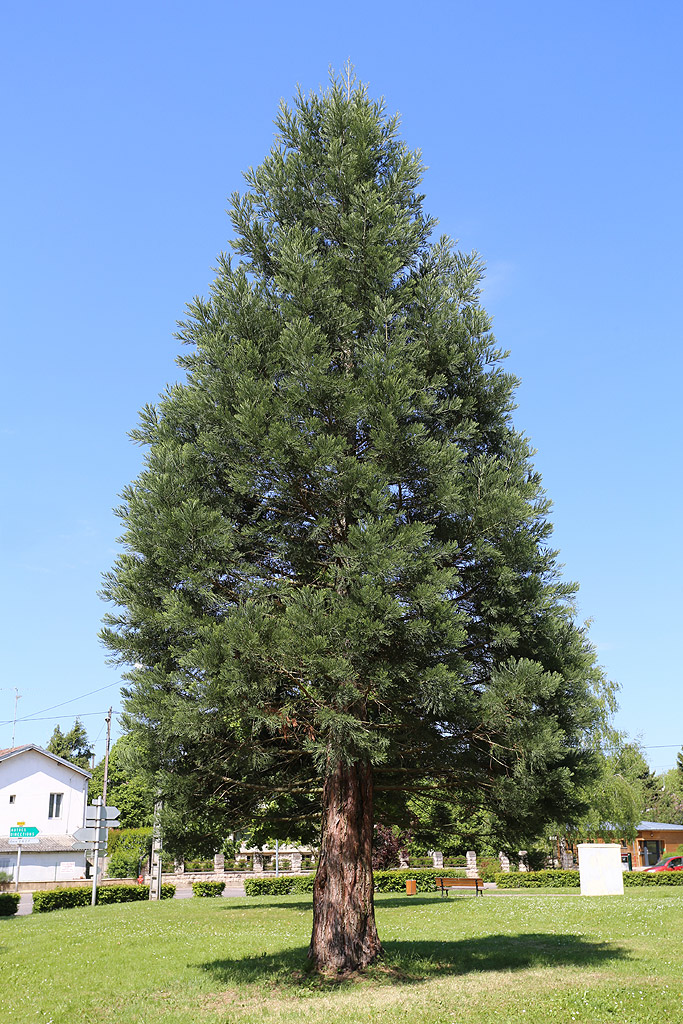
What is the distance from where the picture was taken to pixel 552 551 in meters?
12.6

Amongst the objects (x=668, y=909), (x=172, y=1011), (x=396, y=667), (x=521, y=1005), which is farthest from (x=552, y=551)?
(x=668, y=909)

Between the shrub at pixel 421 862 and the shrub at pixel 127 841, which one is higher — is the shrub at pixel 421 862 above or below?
below

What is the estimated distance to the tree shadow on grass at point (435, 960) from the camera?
11.7 m

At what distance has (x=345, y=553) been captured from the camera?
36.0ft

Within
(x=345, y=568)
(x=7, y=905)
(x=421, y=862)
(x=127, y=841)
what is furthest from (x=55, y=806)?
(x=345, y=568)

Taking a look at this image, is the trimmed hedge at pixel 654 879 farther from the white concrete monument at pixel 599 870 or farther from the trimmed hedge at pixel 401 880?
the white concrete monument at pixel 599 870

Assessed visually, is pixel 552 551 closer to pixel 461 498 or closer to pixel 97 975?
pixel 461 498

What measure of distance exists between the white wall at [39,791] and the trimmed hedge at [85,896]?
20350 mm

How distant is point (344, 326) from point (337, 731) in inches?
246

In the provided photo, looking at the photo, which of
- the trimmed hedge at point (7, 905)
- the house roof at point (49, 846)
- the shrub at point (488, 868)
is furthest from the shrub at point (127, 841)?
the trimmed hedge at point (7, 905)

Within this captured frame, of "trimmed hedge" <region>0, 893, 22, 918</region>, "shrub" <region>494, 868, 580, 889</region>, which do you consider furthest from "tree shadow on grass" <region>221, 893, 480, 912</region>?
"shrub" <region>494, 868, 580, 889</region>

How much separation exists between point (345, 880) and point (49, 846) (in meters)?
46.4

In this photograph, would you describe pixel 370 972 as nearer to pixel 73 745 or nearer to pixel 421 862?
pixel 421 862

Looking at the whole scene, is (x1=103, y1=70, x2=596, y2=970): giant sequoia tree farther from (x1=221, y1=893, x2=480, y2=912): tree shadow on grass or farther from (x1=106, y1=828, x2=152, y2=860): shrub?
(x1=106, y1=828, x2=152, y2=860): shrub
